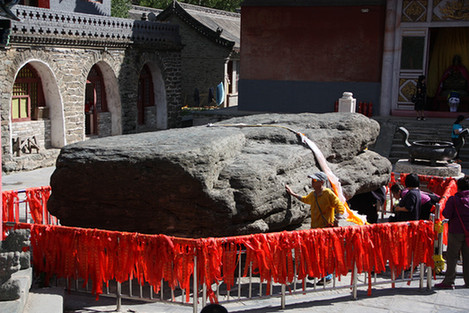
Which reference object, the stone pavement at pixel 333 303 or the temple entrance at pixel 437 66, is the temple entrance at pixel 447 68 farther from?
the stone pavement at pixel 333 303

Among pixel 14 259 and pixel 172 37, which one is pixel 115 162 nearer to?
pixel 14 259

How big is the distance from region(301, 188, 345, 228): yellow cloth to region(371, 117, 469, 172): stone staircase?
1030cm

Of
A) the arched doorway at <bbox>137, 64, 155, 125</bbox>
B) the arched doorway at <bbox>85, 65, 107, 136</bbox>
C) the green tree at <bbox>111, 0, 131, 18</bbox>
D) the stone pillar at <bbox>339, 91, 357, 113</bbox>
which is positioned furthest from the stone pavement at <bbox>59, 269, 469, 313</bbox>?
the green tree at <bbox>111, 0, 131, 18</bbox>

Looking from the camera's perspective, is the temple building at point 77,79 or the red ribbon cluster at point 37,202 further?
the temple building at point 77,79

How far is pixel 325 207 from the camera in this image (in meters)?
7.28

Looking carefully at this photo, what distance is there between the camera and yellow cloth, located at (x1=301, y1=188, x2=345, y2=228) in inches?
284

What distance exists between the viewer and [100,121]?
19.8 m

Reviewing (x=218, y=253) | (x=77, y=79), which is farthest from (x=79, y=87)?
(x=218, y=253)

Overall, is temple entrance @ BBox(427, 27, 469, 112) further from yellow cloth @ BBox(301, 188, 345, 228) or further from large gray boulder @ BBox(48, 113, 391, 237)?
yellow cloth @ BBox(301, 188, 345, 228)

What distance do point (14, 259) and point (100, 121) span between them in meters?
14.6

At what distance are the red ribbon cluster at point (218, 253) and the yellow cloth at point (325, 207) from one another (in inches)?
23.6

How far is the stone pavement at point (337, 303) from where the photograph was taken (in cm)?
648

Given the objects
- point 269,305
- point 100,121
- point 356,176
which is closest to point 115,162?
point 269,305

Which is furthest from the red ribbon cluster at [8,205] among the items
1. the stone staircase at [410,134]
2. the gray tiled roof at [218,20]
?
the gray tiled roof at [218,20]
